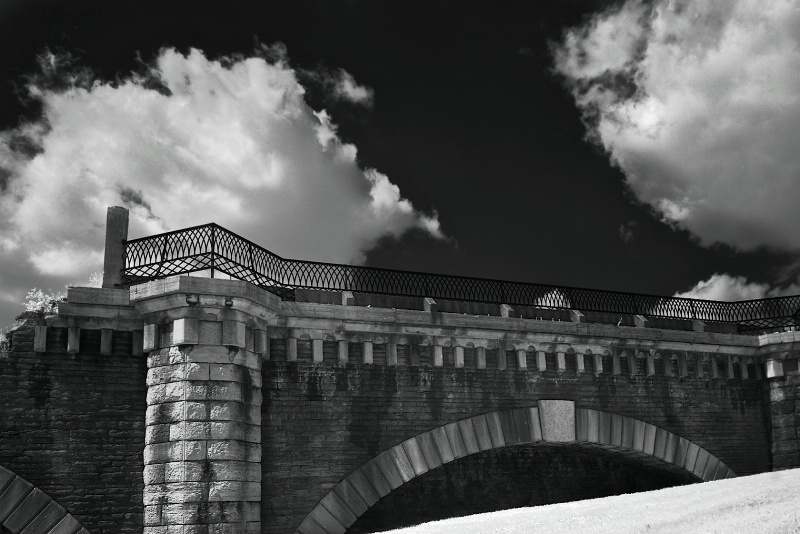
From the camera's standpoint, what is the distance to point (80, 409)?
45.5 ft

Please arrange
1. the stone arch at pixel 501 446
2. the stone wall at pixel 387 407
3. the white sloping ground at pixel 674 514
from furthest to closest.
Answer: the stone arch at pixel 501 446 < the stone wall at pixel 387 407 < the white sloping ground at pixel 674 514

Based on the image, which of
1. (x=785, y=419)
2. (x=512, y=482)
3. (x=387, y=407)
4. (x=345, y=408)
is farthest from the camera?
(x=785, y=419)

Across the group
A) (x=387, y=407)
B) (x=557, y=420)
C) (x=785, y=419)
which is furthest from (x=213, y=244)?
(x=785, y=419)

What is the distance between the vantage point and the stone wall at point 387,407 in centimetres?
1477

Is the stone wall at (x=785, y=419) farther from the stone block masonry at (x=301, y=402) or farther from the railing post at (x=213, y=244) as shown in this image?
the railing post at (x=213, y=244)

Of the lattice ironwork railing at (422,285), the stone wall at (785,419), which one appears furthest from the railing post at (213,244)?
the stone wall at (785,419)

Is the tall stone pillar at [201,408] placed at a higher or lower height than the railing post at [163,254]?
lower

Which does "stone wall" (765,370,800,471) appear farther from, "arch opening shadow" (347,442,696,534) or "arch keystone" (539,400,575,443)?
"arch keystone" (539,400,575,443)

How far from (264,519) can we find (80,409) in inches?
144

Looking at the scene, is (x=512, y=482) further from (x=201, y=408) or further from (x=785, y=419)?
(x=201, y=408)

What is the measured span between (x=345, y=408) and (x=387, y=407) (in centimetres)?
89

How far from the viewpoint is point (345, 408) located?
15602 mm

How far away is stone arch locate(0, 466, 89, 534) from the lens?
1309 cm

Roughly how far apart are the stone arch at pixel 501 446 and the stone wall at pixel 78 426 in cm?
325
